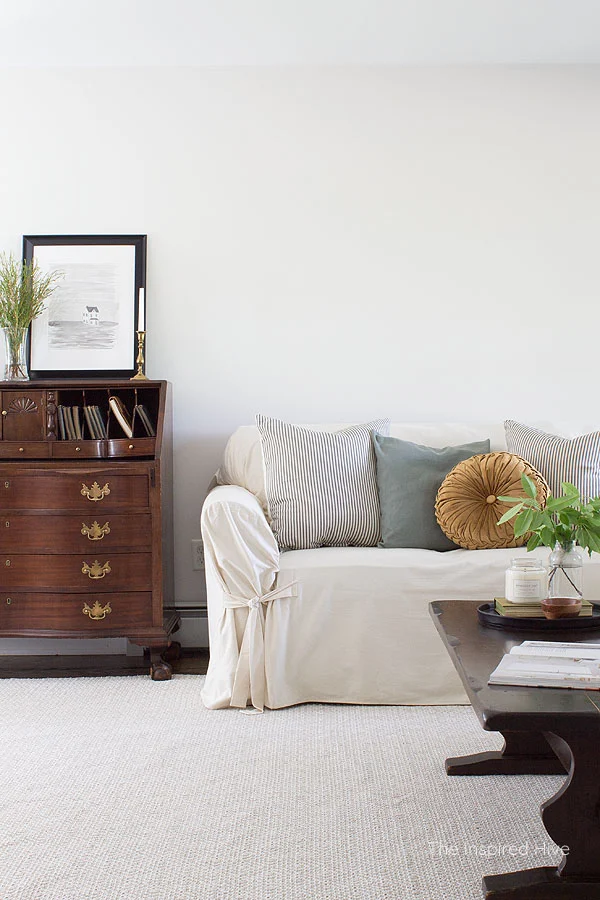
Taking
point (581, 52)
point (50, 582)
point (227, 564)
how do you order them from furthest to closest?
1. point (581, 52)
2. point (50, 582)
3. point (227, 564)

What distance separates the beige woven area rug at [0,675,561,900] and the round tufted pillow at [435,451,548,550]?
0.61 m

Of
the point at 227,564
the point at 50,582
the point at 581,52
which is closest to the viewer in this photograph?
the point at 227,564

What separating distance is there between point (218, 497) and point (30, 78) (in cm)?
213

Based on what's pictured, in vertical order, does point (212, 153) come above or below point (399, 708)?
above

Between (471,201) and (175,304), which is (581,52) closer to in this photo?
(471,201)

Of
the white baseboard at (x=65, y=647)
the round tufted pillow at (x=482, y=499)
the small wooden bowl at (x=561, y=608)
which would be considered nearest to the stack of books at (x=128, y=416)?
the white baseboard at (x=65, y=647)

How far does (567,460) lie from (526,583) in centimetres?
124

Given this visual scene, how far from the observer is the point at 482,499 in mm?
2922

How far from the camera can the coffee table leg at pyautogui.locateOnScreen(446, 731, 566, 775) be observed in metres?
2.11

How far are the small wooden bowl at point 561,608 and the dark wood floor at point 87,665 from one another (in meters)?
1.66

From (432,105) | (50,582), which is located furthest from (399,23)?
(50,582)

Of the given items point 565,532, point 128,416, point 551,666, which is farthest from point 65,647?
point 551,666

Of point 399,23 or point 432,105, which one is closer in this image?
point 399,23

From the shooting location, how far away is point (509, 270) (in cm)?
360
